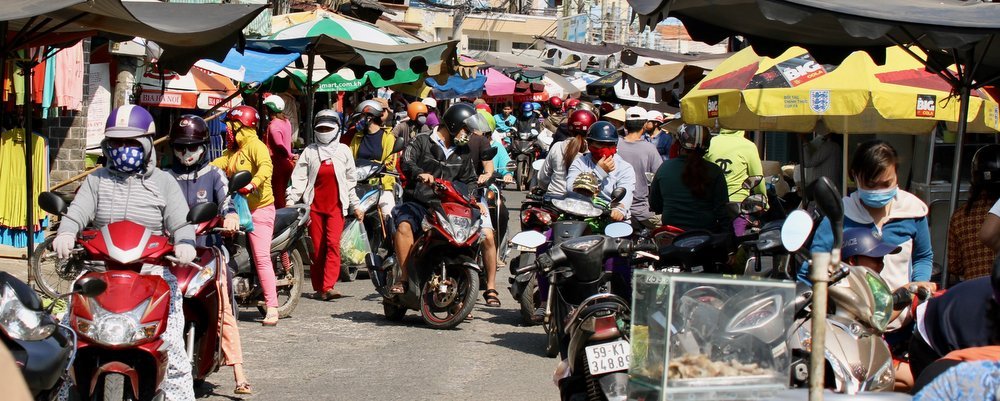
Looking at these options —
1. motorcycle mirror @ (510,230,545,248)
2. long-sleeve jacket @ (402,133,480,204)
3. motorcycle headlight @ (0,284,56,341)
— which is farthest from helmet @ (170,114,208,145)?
motorcycle headlight @ (0,284,56,341)

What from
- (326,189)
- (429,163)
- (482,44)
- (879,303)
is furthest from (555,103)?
(482,44)

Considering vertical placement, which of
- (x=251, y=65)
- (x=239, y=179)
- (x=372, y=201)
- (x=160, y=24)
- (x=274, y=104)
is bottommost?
(x=372, y=201)

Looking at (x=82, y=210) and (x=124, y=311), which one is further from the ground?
(x=82, y=210)

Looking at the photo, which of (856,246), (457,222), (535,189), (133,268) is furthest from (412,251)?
(856,246)

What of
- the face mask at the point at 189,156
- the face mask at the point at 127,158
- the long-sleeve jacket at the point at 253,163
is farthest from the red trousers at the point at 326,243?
the face mask at the point at 127,158

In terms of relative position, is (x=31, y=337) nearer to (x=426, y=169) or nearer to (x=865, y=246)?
(x=865, y=246)

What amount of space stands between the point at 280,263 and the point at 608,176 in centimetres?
307

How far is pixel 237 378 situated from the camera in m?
7.25

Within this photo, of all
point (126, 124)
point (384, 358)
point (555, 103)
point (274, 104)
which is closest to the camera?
point (126, 124)

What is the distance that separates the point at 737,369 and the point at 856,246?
2.29 m

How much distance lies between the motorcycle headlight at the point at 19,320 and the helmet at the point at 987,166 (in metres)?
4.89

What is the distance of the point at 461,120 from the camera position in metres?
10.5

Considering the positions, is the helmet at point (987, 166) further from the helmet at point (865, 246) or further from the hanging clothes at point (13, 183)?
the hanging clothes at point (13, 183)

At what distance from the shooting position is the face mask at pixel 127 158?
20.6 feet
